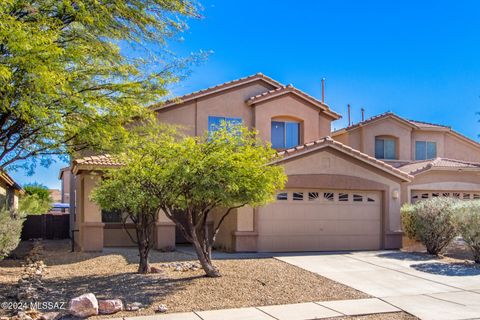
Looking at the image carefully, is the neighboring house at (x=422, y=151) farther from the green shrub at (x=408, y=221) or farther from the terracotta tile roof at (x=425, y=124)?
the green shrub at (x=408, y=221)

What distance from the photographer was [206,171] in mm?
Answer: 10719

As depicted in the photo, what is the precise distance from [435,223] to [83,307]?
40.2ft

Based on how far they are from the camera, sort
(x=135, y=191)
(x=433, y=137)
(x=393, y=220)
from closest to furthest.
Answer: (x=135, y=191) → (x=393, y=220) → (x=433, y=137)

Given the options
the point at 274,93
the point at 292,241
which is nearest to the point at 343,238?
the point at 292,241

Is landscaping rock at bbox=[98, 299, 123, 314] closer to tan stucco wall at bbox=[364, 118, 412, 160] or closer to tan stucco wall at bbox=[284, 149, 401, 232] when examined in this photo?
tan stucco wall at bbox=[284, 149, 401, 232]

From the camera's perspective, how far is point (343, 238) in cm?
1802

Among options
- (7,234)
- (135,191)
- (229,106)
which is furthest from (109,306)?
(229,106)

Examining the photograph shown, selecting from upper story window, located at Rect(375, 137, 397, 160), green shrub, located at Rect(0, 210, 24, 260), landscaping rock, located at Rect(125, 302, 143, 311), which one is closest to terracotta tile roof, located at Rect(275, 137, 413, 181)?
green shrub, located at Rect(0, 210, 24, 260)

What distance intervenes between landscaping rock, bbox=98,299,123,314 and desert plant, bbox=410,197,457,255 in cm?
1154

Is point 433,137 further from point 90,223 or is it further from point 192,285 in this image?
point 192,285

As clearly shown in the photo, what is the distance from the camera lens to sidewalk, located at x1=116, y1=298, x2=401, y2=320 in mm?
8531

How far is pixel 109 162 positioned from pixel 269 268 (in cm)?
747

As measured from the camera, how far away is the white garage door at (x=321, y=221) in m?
17.2

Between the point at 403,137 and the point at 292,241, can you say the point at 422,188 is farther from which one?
the point at 292,241
